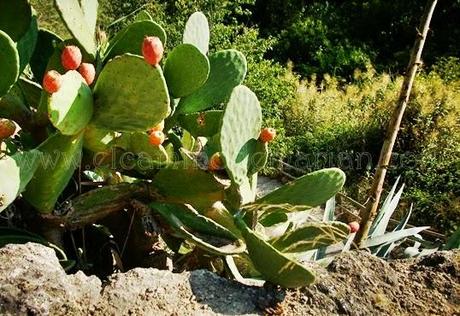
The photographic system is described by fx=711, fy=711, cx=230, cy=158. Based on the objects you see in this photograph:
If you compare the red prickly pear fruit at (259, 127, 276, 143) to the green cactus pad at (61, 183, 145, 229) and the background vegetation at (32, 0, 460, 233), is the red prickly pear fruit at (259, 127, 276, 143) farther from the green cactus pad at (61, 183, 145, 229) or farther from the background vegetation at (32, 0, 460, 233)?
the background vegetation at (32, 0, 460, 233)

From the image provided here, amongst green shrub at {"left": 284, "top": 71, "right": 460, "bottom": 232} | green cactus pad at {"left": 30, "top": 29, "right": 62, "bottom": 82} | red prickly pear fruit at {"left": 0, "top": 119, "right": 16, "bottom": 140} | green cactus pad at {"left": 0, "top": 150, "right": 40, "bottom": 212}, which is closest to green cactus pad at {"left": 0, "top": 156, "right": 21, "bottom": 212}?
green cactus pad at {"left": 0, "top": 150, "right": 40, "bottom": 212}

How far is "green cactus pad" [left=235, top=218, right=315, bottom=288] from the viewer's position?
1.19m

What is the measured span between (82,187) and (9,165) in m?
0.37

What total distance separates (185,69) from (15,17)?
1.17 ft

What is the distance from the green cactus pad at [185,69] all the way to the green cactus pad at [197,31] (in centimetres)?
18

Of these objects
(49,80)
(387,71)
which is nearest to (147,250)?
(49,80)

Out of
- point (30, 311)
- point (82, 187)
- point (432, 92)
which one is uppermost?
point (30, 311)

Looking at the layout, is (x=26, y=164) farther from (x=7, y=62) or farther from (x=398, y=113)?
(x=398, y=113)

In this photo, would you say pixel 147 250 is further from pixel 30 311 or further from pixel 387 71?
pixel 387 71

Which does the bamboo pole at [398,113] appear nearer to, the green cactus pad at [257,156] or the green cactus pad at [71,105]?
the green cactus pad at [257,156]

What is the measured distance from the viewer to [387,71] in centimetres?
1009

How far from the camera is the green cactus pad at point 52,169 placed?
1.33 m

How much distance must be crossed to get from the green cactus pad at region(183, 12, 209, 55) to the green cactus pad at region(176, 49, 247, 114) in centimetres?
5

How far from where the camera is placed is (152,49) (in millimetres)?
1219
